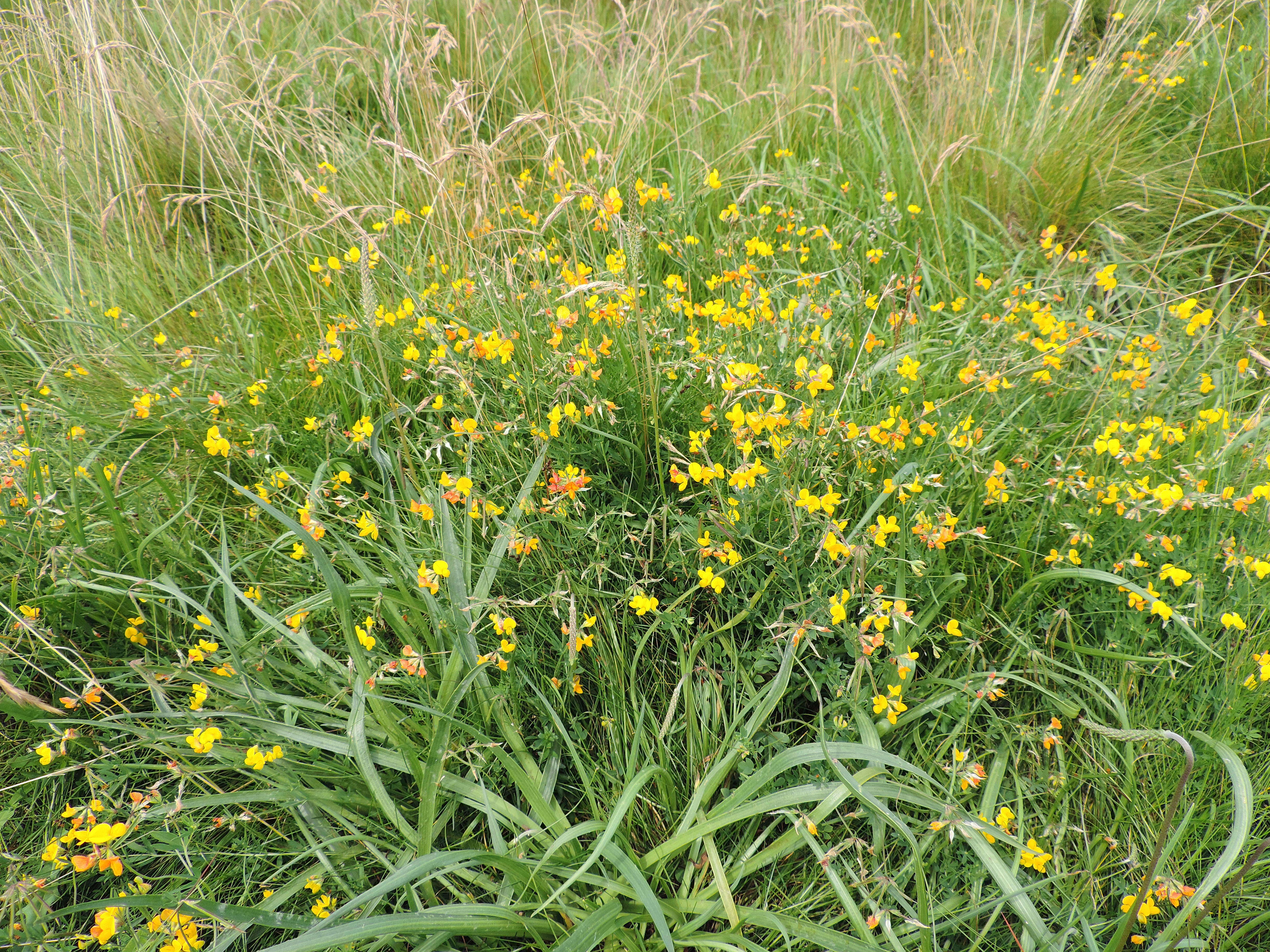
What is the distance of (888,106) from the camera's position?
3381mm

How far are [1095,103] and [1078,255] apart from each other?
1552 mm

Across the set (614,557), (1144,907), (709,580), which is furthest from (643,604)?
(1144,907)

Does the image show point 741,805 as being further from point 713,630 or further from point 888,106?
point 888,106

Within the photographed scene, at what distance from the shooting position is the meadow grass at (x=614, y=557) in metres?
1.41

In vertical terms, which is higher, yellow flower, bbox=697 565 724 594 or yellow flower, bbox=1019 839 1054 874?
yellow flower, bbox=697 565 724 594

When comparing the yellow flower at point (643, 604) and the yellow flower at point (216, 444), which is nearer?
the yellow flower at point (643, 604)

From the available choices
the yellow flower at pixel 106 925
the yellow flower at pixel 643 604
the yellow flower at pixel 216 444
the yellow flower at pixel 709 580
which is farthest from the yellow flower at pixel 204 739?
the yellow flower at pixel 709 580

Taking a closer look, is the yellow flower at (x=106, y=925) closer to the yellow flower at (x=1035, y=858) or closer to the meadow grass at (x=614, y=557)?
the meadow grass at (x=614, y=557)

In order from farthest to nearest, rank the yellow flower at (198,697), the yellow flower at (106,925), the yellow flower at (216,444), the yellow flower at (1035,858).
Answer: the yellow flower at (216,444) < the yellow flower at (198,697) < the yellow flower at (1035,858) < the yellow flower at (106,925)

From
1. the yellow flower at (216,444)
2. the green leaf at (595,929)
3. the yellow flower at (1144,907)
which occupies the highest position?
the yellow flower at (216,444)

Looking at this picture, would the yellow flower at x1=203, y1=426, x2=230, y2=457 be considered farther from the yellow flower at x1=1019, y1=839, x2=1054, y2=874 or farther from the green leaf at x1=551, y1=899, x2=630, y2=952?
the yellow flower at x1=1019, y1=839, x2=1054, y2=874

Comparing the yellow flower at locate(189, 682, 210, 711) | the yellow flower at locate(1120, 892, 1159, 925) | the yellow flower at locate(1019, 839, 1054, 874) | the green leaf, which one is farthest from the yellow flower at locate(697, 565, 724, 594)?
the yellow flower at locate(189, 682, 210, 711)

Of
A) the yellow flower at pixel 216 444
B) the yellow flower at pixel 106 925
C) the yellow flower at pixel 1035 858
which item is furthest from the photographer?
the yellow flower at pixel 216 444

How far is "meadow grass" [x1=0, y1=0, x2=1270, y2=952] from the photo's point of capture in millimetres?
1414
